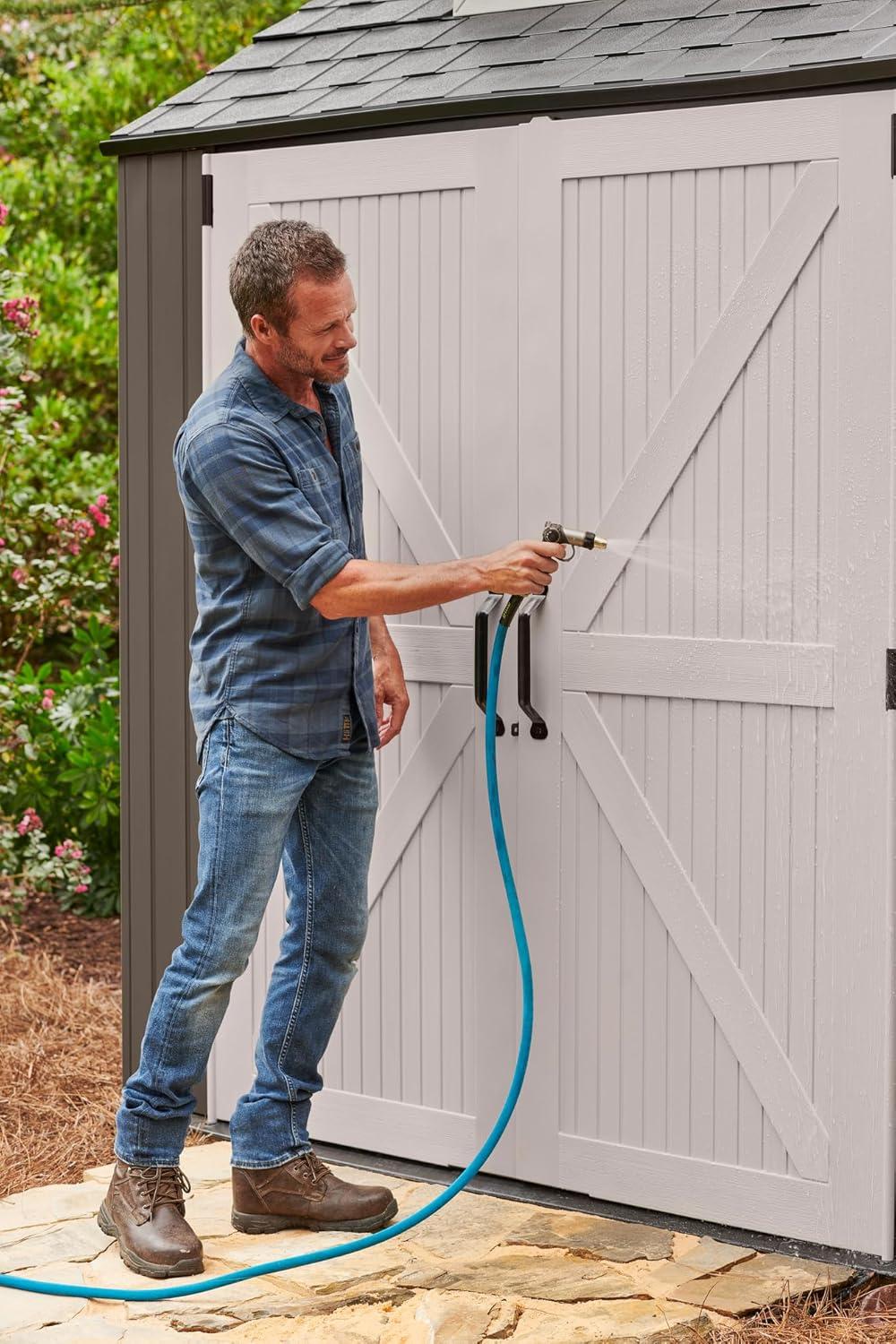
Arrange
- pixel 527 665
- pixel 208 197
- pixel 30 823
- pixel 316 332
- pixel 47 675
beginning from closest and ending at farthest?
pixel 316 332 → pixel 527 665 → pixel 208 197 → pixel 30 823 → pixel 47 675

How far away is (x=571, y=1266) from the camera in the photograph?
3.31m

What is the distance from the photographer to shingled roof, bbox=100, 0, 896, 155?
10.8 feet

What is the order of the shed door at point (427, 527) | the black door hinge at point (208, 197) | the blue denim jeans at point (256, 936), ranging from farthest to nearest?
the black door hinge at point (208, 197), the shed door at point (427, 527), the blue denim jeans at point (256, 936)

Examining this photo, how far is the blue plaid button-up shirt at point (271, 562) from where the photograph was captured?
319 centimetres

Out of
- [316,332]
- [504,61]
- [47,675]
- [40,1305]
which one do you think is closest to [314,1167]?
[40,1305]

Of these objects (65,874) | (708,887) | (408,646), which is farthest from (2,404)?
(708,887)

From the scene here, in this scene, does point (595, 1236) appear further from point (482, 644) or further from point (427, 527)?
point (427, 527)

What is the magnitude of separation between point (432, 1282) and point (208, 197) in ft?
8.32

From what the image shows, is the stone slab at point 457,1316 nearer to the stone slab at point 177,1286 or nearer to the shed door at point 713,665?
the stone slab at point 177,1286

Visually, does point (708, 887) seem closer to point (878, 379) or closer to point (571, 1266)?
point (571, 1266)

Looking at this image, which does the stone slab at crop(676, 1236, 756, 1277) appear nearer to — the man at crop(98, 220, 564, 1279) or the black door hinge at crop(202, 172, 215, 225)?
the man at crop(98, 220, 564, 1279)

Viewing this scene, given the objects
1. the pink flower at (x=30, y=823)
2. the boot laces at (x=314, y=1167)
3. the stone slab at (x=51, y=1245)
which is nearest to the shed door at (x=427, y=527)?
the boot laces at (x=314, y=1167)

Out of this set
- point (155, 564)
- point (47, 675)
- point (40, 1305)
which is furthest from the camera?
point (47, 675)

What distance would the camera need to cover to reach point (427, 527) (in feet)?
12.4
